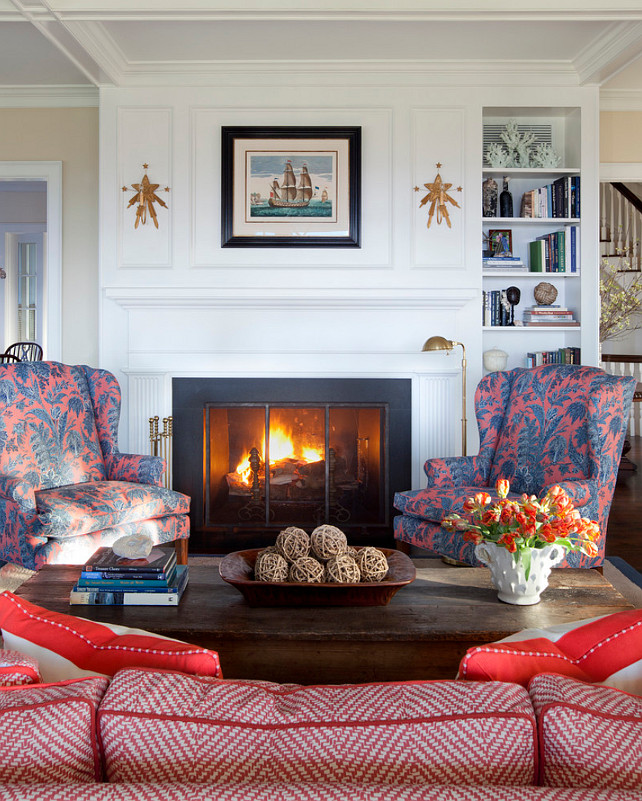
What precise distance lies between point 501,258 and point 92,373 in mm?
2413

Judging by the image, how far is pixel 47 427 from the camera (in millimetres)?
3510

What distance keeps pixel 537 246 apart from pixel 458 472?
65.0 inches

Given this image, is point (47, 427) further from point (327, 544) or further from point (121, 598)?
point (327, 544)

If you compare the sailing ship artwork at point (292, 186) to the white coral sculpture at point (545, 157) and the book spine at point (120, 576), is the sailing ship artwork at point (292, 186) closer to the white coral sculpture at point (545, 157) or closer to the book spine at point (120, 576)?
the white coral sculpture at point (545, 157)

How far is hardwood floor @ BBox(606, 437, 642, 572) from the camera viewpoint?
3.96 meters

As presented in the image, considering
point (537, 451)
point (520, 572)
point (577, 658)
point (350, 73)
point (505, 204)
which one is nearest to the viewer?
point (577, 658)

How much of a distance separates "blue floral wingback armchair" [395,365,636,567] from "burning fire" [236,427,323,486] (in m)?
1.01

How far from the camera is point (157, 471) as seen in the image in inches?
141

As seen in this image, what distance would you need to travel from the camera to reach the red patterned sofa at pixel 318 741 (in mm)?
689

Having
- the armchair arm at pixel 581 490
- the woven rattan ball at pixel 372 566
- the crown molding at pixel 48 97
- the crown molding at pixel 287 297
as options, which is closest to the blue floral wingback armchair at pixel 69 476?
the crown molding at pixel 287 297

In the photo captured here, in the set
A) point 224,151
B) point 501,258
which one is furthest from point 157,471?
point 501,258

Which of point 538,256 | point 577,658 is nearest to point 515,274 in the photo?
point 538,256
